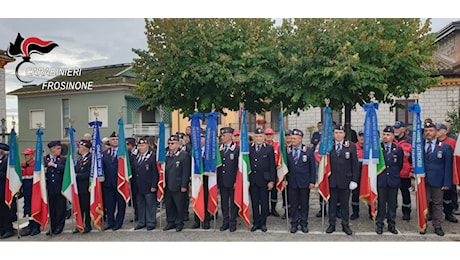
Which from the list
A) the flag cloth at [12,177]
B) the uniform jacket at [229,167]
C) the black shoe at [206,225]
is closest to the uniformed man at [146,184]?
the black shoe at [206,225]

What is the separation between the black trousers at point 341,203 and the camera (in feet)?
18.5

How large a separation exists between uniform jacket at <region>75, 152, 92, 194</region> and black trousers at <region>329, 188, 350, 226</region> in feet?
12.8

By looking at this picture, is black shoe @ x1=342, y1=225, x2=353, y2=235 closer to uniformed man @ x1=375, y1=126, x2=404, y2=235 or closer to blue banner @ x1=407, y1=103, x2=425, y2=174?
uniformed man @ x1=375, y1=126, x2=404, y2=235

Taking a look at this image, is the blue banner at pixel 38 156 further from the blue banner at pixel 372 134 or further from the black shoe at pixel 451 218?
the black shoe at pixel 451 218

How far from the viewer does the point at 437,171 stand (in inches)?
217

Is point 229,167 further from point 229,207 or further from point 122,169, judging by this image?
point 122,169

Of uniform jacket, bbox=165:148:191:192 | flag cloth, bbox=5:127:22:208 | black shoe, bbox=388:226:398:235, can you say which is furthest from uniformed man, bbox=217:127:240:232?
flag cloth, bbox=5:127:22:208

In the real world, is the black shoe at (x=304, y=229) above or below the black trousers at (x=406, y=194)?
below

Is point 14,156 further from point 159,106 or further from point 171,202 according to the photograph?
point 159,106

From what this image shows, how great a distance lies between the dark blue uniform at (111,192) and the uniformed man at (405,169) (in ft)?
15.7

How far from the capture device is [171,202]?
6.10 meters

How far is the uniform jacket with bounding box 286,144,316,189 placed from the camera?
18.8 ft

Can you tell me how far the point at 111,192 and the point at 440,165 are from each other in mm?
5213

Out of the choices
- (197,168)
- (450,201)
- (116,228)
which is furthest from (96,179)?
(450,201)
